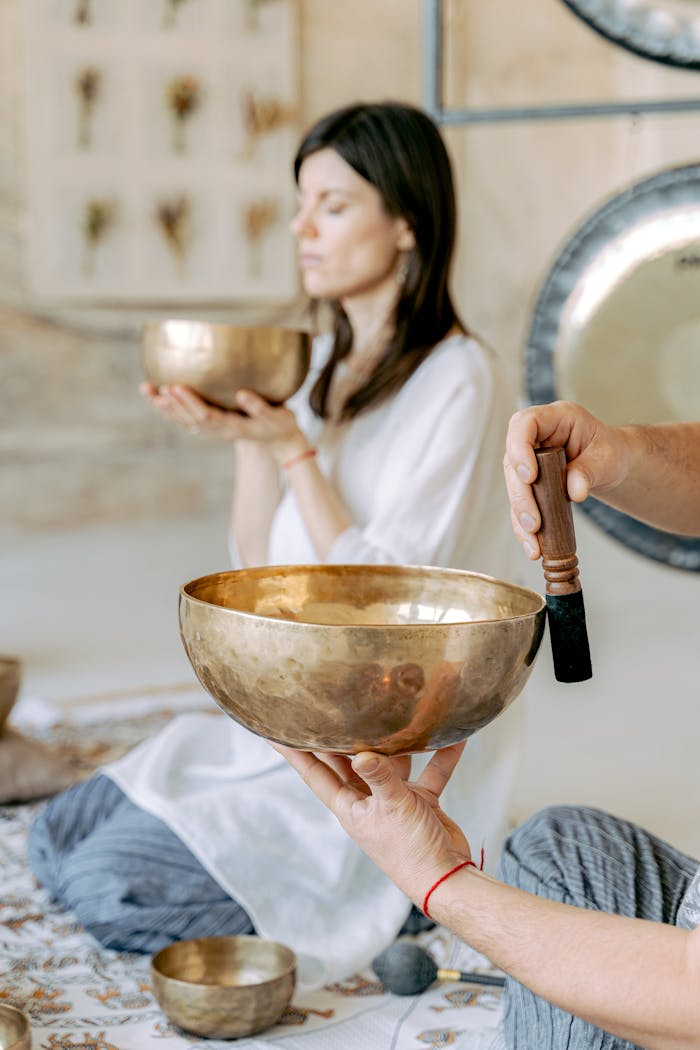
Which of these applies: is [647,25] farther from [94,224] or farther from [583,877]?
[94,224]

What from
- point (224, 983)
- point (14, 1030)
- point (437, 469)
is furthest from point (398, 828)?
point (437, 469)

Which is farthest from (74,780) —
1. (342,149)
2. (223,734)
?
(342,149)

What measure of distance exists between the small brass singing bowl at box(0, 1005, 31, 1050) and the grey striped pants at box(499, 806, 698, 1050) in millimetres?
497

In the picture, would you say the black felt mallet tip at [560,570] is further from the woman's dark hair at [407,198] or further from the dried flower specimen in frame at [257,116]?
the dried flower specimen in frame at [257,116]

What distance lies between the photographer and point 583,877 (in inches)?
51.8

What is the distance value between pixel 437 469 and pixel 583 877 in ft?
2.24

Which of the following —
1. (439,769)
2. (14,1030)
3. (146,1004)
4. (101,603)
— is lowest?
(101,603)

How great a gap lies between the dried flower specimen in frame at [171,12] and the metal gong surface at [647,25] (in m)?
3.00

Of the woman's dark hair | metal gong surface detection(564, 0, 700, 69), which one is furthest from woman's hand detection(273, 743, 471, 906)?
metal gong surface detection(564, 0, 700, 69)

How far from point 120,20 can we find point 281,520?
3.56 metres

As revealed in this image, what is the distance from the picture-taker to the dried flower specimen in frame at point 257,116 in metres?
5.24

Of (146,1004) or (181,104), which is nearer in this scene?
(146,1004)

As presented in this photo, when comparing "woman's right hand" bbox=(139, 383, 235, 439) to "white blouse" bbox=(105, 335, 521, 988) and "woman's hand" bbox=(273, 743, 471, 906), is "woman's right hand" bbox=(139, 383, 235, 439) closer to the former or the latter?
"white blouse" bbox=(105, 335, 521, 988)

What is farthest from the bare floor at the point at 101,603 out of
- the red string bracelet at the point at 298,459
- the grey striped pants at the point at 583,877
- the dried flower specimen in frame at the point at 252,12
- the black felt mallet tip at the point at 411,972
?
the grey striped pants at the point at 583,877
